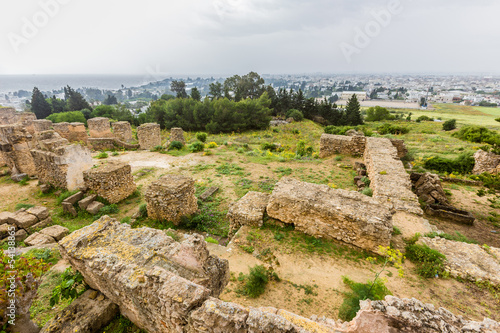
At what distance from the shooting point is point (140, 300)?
3.15m

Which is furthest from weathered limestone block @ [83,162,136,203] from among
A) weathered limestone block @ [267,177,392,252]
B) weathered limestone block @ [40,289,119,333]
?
weathered limestone block @ [267,177,392,252]

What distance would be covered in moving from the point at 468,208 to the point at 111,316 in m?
12.5

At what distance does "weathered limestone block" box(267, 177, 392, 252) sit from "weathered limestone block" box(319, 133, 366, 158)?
8.42m

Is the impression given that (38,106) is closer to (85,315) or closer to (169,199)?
(169,199)

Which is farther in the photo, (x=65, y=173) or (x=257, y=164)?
(x=257, y=164)

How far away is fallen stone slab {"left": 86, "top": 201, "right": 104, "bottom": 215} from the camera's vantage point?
8.45 meters

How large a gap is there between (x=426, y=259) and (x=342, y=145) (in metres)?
10.4

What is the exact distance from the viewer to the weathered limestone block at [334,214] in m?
5.95

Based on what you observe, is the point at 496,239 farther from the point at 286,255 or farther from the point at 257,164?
the point at 257,164

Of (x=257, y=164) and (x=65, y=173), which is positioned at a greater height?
(x=65, y=173)

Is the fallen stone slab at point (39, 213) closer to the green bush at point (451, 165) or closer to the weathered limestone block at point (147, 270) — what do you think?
the weathered limestone block at point (147, 270)

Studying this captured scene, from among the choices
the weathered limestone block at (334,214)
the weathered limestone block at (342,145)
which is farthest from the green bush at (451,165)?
the weathered limestone block at (334,214)

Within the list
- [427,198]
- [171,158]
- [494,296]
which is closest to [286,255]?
[494,296]

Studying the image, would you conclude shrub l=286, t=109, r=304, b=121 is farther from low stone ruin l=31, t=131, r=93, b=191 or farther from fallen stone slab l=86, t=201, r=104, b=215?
fallen stone slab l=86, t=201, r=104, b=215
